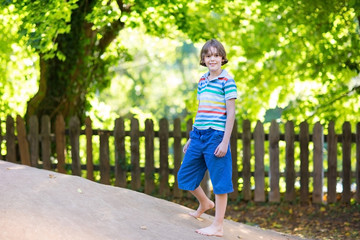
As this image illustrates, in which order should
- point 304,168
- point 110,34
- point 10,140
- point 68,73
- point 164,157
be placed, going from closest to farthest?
point 304,168, point 164,157, point 10,140, point 68,73, point 110,34

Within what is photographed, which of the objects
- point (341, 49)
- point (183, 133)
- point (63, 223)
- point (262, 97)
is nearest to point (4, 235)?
point (63, 223)

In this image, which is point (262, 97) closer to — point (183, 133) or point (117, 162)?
point (183, 133)

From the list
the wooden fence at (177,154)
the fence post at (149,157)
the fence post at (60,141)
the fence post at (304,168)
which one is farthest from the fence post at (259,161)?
the fence post at (60,141)

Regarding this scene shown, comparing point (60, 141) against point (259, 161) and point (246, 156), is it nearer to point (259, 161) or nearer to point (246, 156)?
point (246, 156)

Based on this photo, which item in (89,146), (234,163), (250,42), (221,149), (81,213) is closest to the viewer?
(81,213)

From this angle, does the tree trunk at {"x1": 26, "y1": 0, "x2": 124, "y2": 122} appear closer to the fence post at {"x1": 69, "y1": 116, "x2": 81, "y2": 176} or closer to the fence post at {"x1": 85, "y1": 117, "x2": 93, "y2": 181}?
the fence post at {"x1": 69, "y1": 116, "x2": 81, "y2": 176}

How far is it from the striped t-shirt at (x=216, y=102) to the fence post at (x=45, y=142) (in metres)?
5.01

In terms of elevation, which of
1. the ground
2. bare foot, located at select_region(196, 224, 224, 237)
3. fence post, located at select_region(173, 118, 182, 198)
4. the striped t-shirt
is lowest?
the ground

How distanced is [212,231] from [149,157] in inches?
165

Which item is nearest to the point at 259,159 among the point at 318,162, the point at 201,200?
the point at 318,162

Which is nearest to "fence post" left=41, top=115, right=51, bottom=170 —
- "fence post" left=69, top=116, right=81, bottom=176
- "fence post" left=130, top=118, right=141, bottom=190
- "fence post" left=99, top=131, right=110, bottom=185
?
"fence post" left=69, top=116, right=81, bottom=176

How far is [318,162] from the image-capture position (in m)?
8.03

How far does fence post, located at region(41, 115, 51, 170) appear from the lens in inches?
353

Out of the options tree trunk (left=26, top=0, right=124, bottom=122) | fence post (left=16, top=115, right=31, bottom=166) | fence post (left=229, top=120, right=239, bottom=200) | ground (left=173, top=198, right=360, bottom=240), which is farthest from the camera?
tree trunk (left=26, top=0, right=124, bottom=122)
